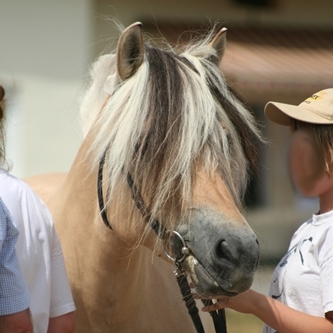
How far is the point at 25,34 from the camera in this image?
30.2 feet

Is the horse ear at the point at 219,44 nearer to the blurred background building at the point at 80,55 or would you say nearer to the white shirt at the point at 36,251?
the white shirt at the point at 36,251

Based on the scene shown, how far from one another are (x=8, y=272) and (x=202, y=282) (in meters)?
0.55

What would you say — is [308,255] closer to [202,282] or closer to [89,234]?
[202,282]

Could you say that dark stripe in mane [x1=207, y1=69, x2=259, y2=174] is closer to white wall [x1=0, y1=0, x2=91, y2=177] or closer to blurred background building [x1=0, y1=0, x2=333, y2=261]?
blurred background building [x1=0, y1=0, x2=333, y2=261]

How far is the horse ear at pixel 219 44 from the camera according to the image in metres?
2.38

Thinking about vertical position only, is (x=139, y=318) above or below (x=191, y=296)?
below

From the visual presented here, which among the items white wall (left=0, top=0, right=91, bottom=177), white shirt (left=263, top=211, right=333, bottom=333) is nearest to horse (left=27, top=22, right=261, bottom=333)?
white shirt (left=263, top=211, right=333, bottom=333)

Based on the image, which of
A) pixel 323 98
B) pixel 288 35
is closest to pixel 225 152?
pixel 323 98

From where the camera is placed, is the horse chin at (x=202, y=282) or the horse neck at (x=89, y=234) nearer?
the horse chin at (x=202, y=282)

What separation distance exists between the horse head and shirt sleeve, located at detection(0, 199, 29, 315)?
501mm

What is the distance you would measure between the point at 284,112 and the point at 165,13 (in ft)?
25.8

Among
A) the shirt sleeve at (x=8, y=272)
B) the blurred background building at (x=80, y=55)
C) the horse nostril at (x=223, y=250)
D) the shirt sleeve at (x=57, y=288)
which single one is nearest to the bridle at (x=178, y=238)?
the horse nostril at (x=223, y=250)

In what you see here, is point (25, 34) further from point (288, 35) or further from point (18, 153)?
point (288, 35)

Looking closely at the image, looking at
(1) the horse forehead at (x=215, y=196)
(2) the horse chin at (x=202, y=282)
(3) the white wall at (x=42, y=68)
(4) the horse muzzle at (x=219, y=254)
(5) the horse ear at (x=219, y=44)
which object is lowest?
(3) the white wall at (x=42, y=68)
